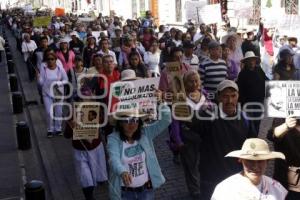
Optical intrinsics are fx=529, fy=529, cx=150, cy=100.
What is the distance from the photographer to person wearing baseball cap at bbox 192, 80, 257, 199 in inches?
179

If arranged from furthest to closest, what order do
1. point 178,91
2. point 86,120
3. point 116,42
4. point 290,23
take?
point 116,42 < point 290,23 < point 178,91 < point 86,120

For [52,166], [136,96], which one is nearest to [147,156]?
[136,96]

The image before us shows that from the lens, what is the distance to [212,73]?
26.4ft

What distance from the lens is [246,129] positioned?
4668mm

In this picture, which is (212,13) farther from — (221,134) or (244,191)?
(244,191)

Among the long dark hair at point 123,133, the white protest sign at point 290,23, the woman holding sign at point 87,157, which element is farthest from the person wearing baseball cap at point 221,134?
the white protest sign at point 290,23

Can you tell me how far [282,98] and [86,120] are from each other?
7.07 feet

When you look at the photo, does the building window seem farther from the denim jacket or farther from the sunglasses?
the sunglasses

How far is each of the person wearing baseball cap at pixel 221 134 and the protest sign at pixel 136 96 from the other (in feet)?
2.75

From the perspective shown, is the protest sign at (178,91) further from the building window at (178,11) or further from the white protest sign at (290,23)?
the building window at (178,11)

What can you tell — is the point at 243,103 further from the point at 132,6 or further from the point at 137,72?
the point at 132,6

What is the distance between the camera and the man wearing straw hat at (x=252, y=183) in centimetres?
344

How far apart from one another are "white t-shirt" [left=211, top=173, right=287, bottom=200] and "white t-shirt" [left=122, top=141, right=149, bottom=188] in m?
1.15

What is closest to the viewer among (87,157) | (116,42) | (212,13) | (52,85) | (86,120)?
(86,120)
